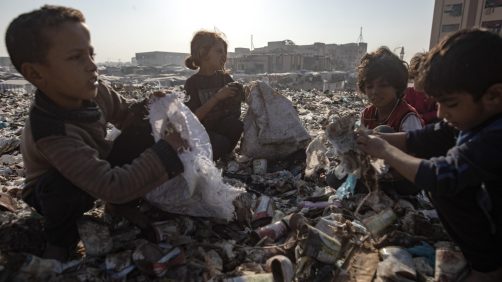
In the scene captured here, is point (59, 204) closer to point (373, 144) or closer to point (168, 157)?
point (168, 157)

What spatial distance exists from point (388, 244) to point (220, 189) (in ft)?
3.23

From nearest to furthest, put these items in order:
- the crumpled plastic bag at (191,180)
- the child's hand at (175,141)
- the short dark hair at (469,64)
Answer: the short dark hair at (469,64) → the child's hand at (175,141) → the crumpled plastic bag at (191,180)

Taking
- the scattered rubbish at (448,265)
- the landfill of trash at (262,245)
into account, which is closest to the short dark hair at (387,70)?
the landfill of trash at (262,245)

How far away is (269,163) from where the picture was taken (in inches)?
136

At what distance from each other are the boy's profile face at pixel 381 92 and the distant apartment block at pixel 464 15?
28815mm

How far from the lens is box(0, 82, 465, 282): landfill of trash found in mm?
1558

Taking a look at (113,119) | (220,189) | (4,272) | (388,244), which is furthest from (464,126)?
(4,272)

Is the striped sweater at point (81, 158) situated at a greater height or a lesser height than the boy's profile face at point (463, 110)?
lesser

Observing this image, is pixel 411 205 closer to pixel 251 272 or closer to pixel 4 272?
pixel 251 272

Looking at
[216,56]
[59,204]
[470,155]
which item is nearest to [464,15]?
[216,56]

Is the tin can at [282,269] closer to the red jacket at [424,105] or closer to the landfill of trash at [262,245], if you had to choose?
the landfill of trash at [262,245]

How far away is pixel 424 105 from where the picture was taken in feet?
9.93

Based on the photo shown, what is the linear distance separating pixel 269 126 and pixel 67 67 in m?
2.05

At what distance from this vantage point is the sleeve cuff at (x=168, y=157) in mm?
1562
